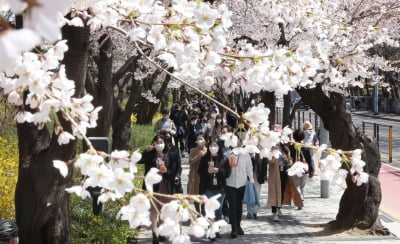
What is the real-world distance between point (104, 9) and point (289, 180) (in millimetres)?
7684

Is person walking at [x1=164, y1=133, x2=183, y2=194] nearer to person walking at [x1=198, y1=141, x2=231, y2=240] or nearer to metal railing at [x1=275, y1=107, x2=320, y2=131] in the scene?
person walking at [x1=198, y1=141, x2=231, y2=240]

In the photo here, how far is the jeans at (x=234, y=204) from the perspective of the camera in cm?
879

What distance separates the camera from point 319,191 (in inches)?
516

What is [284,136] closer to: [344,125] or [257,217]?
[344,125]

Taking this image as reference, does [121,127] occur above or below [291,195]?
above

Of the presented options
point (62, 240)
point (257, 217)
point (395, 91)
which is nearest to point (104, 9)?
point (62, 240)

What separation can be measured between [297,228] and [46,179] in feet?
17.7

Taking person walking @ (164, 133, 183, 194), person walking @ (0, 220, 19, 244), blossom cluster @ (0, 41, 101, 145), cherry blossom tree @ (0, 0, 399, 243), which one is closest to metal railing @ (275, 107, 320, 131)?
person walking @ (164, 133, 183, 194)

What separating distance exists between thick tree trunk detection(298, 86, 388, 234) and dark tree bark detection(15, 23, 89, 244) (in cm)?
527

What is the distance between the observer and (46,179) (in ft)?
17.4

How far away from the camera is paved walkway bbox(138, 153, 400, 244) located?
8617 mm

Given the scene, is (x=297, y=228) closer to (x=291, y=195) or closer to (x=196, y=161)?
(x=291, y=195)

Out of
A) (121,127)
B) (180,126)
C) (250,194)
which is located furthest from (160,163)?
(180,126)

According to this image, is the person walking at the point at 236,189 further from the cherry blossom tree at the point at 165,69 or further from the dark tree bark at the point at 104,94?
the dark tree bark at the point at 104,94
